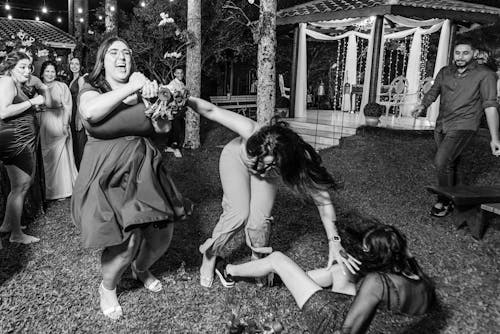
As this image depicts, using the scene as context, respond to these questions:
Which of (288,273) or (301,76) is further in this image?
(301,76)

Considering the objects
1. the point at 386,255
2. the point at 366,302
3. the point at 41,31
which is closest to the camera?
the point at 366,302

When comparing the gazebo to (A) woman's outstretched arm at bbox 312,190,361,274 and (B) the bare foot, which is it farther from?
(B) the bare foot

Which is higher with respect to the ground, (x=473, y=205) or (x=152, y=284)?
(x=473, y=205)

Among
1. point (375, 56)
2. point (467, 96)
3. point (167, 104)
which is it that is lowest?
point (167, 104)

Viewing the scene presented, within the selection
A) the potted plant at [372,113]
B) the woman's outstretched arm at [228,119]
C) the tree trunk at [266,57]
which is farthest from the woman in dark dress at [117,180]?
the potted plant at [372,113]

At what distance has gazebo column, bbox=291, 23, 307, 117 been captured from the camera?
12703 mm

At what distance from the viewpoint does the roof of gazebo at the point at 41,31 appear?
17266 mm

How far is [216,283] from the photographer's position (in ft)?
11.3

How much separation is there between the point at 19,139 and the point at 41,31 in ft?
55.3

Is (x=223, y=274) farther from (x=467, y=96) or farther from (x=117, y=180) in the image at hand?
(x=467, y=96)

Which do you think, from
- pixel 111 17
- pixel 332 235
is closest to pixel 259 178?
pixel 332 235

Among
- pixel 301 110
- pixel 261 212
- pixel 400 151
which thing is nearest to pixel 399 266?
pixel 261 212

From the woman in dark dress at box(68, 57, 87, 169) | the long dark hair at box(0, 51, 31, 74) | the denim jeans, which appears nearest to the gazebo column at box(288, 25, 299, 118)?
the woman in dark dress at box(68, 57, 87, 169)

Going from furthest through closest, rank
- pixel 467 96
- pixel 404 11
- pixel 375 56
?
pixel 375 56 < pixel 404 11 < pixel 467 96
